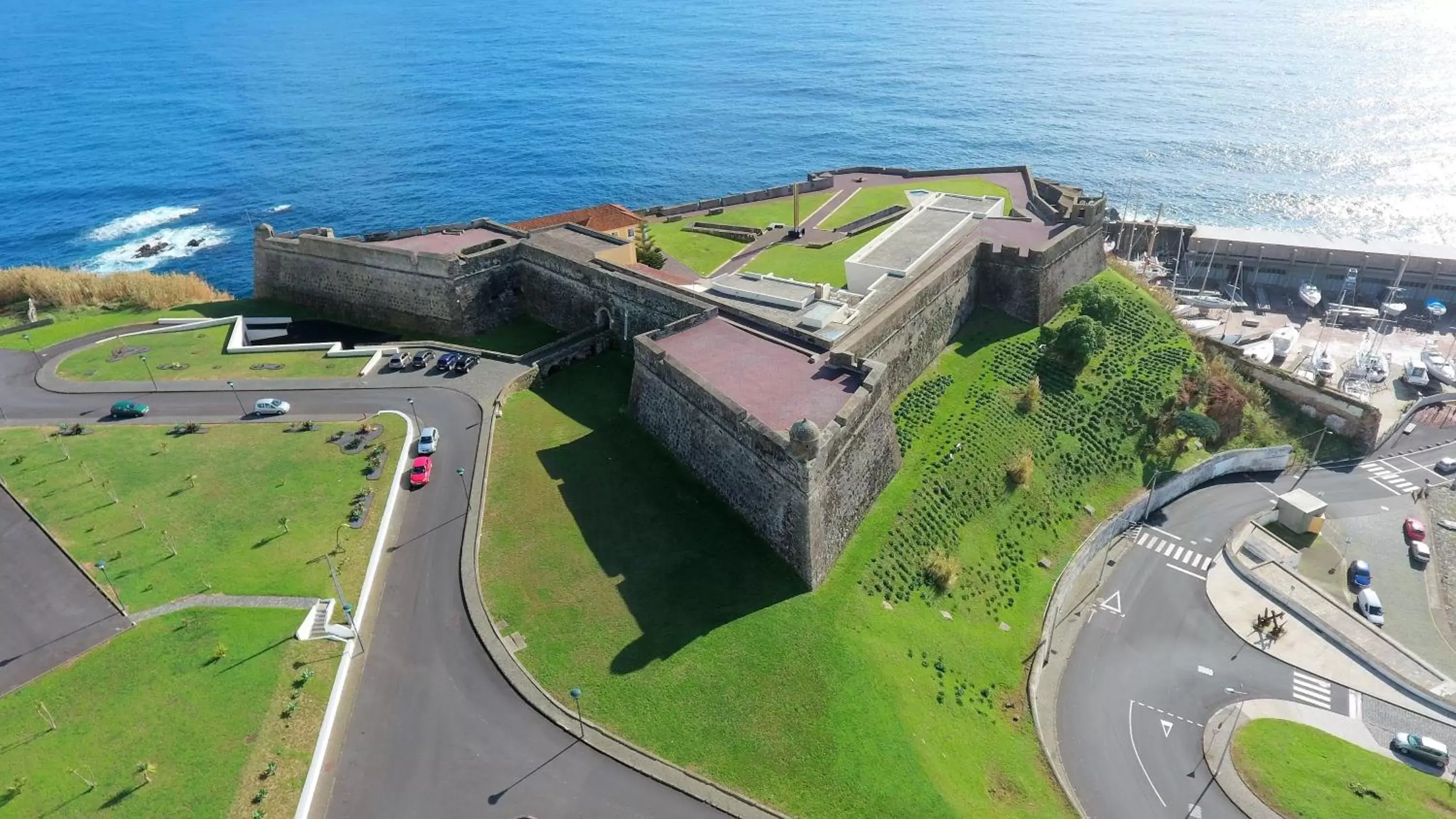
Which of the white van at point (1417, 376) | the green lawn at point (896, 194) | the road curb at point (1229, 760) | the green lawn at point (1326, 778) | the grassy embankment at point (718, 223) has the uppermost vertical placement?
the green lawn at point (896, 194)

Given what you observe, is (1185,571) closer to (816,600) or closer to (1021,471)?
(1021,471)

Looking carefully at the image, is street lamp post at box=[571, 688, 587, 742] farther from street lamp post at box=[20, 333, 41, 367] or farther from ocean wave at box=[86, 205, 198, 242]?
ocean wave at box=[86, 205, 198, 242]

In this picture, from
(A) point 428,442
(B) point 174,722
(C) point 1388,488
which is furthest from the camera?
(C) point 1388,488

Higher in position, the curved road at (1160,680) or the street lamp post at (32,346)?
the street lamp post at (32,346)

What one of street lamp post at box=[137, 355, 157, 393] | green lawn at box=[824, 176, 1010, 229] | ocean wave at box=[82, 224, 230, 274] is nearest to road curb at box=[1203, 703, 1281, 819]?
green lawn at box=[824, 176, 1010, 229]

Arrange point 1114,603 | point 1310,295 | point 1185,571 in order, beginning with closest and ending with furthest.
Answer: point 1114,603 → point 1185,571 → point 1310,295

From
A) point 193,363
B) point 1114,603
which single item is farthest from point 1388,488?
point 193,363

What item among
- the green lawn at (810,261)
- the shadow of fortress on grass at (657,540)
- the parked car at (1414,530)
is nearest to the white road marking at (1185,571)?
the parked car at (1414,530)

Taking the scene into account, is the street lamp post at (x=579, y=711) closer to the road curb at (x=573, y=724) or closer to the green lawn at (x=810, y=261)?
the road curb at (x=573, y=724)
